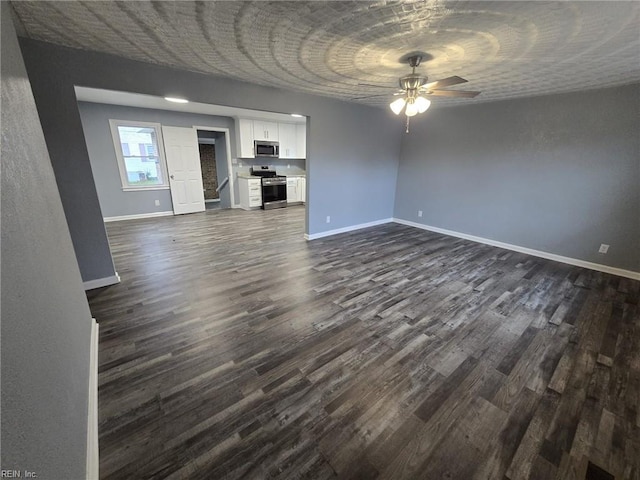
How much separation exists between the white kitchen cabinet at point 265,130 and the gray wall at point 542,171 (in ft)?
12.4

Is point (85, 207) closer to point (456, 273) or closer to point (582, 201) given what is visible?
point (456, 273)

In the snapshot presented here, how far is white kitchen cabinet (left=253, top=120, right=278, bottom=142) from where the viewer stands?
6.78 m

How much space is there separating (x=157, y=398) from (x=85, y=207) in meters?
2.25

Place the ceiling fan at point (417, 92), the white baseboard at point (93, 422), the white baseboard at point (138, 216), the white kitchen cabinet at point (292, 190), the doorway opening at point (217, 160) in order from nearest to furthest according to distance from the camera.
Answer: the white baseboard at point (93, 422), the ceiling fan at point (417, 92), the white baseboard at point (138, 216), the doorway opening at point (217, 160), the white kitchen cabinet at point (292, 190)

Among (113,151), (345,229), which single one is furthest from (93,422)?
(113,151)

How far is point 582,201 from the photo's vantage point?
3.58 metres

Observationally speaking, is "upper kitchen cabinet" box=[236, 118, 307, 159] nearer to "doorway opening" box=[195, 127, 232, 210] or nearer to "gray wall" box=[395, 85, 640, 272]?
"doorway opening" box=[195, 127, 232, 210]

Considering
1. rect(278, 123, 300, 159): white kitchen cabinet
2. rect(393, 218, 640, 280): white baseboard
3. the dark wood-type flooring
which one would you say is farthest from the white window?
rect(393, 218, 640, 280): white baseboard

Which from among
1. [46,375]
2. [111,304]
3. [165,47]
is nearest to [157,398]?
[46,375]

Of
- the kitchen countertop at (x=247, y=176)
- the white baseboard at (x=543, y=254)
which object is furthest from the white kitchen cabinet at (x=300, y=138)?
the white baseboard at (x=543, y=254)

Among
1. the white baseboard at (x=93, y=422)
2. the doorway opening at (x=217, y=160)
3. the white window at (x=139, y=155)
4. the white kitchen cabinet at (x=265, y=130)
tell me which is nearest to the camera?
the white baseboard at (x=93, y=422)

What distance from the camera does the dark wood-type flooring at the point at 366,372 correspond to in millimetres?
1322

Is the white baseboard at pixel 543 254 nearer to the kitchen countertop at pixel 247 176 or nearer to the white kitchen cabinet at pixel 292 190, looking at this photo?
the white kitchen cabinet at pixel 292 190

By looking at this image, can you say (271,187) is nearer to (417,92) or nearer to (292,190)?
(292,190)
